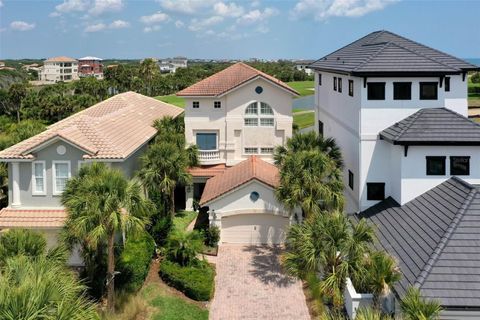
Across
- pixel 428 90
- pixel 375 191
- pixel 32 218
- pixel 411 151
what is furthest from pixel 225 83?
pixel 32 218

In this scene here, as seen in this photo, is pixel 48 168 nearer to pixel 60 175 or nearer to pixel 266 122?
pixel 60 175

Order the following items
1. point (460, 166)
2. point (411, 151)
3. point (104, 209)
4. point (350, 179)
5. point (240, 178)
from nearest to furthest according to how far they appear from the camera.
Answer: point (104, 209), point (460, 166), point (411, 151), point (350, 179), point (240, 178)

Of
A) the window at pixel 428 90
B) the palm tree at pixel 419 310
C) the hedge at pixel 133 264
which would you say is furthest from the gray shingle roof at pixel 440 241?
the hedge at pixel 133 264

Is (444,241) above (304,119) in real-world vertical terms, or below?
below

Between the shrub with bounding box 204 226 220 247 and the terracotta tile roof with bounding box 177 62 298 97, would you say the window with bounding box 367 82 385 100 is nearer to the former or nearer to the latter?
the shrub with bounding box 204 226 220 247

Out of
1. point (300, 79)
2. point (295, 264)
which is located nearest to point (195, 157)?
point (295, 264)
